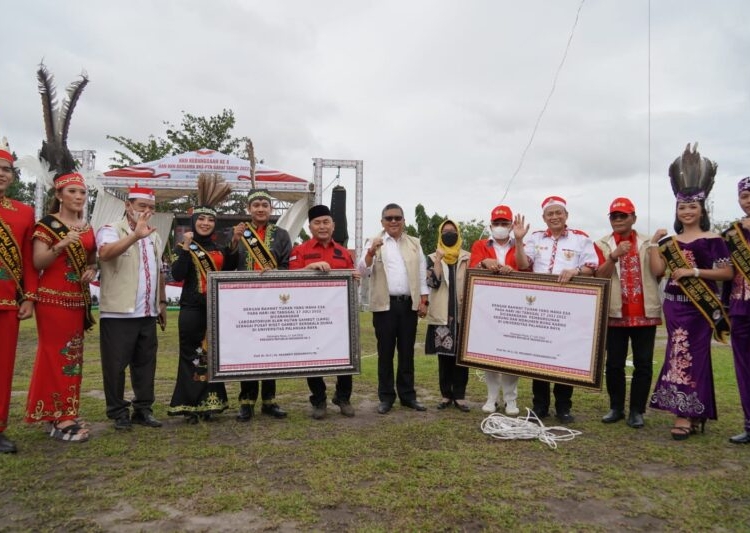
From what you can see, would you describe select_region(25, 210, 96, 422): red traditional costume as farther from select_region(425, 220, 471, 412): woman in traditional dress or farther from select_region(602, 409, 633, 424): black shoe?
select_region(602, 409, 633, 424): black shoe

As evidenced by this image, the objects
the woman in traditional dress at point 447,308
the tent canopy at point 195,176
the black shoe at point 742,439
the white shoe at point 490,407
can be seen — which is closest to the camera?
the black shoe at point 742,439

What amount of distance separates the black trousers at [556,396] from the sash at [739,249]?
1700mm

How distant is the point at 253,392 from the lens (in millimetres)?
4961

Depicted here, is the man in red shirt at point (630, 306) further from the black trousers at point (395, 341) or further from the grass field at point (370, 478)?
the black trousers at point (395, 341)

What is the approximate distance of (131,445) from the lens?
406 cm

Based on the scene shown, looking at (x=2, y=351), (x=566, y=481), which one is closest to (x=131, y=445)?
(x=2, y=351)

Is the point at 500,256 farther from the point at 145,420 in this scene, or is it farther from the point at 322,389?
the point at 145,420

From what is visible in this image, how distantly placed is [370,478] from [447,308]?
2.34 m

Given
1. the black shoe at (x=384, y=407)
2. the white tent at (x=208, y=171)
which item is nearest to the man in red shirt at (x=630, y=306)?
the black shoe at (x=384, y=407)

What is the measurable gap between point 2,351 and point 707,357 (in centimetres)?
555

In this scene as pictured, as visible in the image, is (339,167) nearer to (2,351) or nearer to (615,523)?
(2,351)

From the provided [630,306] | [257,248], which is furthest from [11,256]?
[630,306]

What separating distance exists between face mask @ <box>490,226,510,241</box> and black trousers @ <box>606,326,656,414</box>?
50.7 inches

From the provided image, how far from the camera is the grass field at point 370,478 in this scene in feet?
9.22
